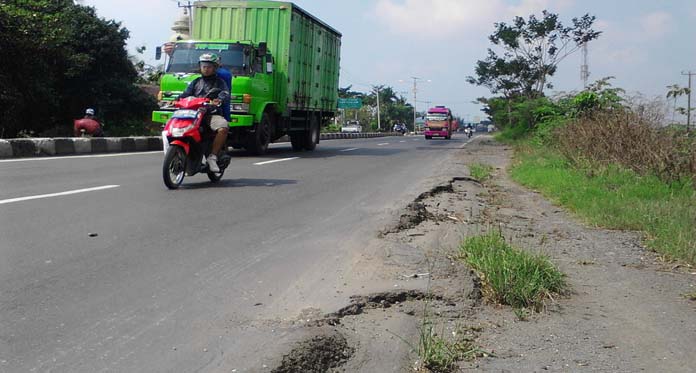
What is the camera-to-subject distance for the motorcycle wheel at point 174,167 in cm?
801

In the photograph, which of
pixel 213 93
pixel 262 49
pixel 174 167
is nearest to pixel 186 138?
pixel 174 167

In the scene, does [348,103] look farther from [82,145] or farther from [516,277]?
[516,277]

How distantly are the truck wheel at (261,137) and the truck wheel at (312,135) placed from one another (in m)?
3.44

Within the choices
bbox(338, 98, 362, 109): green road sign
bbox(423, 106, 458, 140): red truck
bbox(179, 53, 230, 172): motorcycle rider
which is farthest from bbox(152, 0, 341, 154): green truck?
bbox(338, 98, 362, 109): green road sign

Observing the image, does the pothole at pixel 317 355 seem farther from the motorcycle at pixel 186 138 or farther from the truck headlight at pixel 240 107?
the truck headlight at pixel 240 107

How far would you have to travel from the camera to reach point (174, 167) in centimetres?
827

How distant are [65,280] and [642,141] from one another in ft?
30.5

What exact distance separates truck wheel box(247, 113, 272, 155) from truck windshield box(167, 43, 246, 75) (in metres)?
1.35

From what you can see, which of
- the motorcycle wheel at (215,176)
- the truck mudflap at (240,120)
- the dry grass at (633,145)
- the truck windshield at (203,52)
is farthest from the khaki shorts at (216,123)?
the dry grass at (633,145)

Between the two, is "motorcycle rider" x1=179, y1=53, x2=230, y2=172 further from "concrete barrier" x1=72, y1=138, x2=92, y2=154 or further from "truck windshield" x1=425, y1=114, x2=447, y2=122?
"truck windshield" x1=425, y1=114, x2=447, y2=122

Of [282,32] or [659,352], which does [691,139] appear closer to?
[659,352]

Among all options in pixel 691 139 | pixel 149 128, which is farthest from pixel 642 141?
pixel 149 128

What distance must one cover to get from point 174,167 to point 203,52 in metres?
6.35

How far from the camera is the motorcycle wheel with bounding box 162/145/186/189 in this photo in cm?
801
